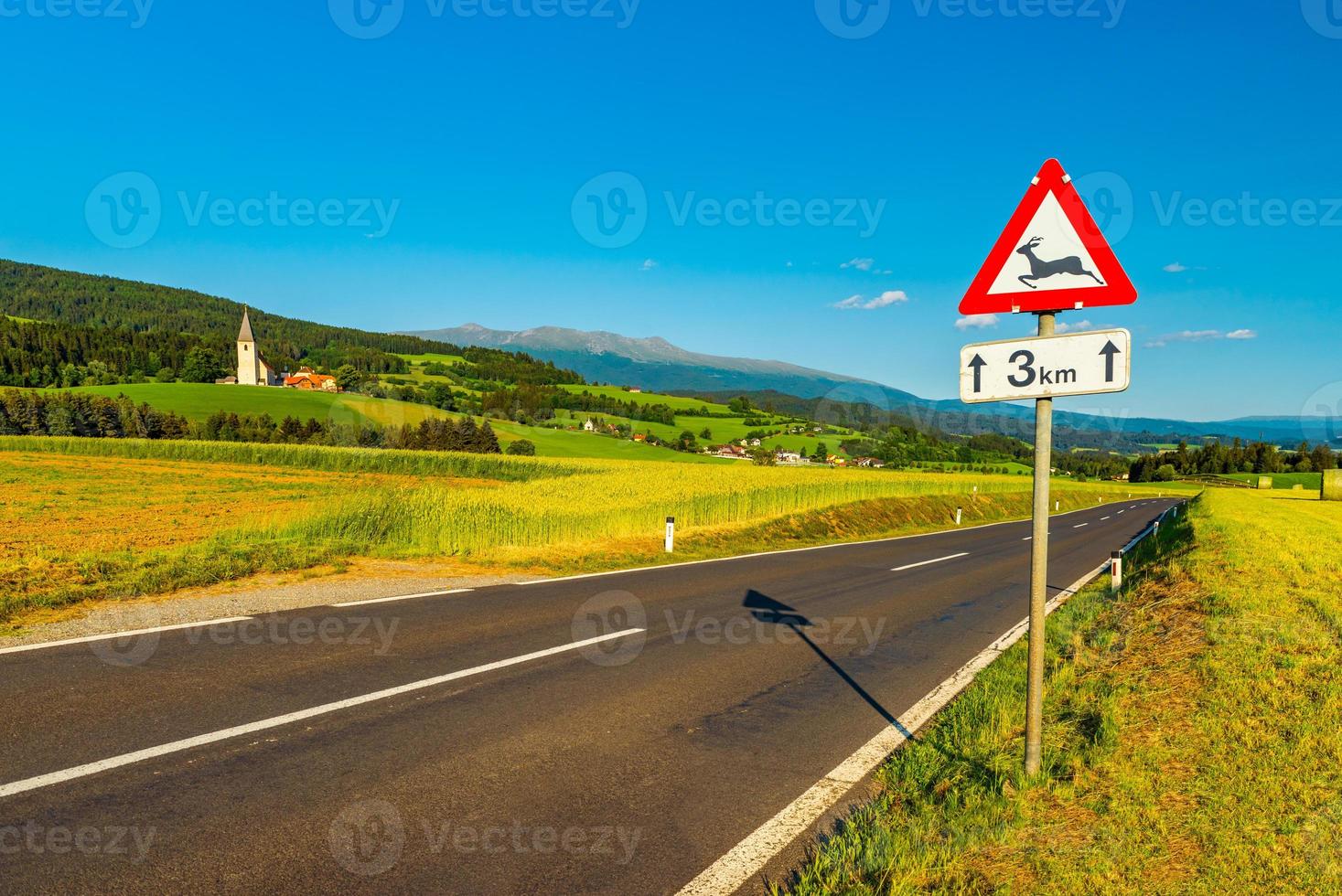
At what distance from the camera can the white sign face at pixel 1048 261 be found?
13.3 ft

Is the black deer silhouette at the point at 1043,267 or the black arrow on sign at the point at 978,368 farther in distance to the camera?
the black arrow on sign at the point at 978,368

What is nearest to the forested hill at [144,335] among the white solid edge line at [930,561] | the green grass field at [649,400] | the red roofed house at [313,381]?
the red roofed house at [313,381]

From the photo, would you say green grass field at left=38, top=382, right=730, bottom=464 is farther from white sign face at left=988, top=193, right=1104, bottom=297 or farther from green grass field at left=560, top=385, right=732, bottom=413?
white sign face at left=988, top=193, right=1104, bottom=297

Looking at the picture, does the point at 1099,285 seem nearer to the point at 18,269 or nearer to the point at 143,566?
the point at 143,566

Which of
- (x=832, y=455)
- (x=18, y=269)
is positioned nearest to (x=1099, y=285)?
(x=832, y=455)

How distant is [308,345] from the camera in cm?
15950

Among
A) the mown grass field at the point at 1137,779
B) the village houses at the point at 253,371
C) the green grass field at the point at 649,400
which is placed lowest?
the mown grass field at the point at 1137,779

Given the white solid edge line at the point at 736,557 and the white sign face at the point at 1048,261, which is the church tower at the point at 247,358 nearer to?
the white solid edge line at the point at 736,557

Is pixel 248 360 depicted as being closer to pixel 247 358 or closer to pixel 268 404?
pixel 247 358

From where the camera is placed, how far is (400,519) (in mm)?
14594

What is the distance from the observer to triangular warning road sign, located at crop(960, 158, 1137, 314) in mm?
4020

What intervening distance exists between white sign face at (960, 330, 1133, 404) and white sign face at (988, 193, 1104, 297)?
370 mm

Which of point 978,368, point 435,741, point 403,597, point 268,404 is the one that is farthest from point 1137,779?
point 268,404

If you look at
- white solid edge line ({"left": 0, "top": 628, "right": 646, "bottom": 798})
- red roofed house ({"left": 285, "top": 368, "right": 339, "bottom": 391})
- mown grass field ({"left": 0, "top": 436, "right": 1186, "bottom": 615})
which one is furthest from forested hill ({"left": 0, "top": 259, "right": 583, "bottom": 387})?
white solid edge line ({"left": 0, "top": 628, "right": 646, "bottom": 798})
